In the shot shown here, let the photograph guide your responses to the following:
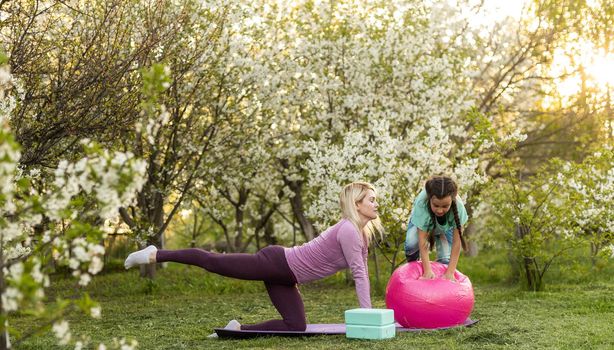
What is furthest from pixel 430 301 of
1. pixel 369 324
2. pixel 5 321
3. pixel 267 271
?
pixel 5 321

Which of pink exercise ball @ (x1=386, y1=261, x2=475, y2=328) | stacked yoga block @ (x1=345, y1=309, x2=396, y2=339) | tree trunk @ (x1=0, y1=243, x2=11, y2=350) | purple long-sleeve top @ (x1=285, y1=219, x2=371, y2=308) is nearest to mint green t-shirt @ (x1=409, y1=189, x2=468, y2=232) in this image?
pink exercise ball @ (x1=386, y1=261, x2=475, y2=328)

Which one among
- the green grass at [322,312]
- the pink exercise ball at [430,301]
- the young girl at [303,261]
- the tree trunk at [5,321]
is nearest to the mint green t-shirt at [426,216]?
the pink exercise ball at [430,301]

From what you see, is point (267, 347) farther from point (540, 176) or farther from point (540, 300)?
point (540, 176)

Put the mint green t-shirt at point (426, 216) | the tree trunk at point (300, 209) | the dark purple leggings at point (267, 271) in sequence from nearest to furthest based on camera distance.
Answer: the dark purple leggings at point (267, 271), the mint green t-shirt at point (426, 216), the tree trunk at point (300, 209)

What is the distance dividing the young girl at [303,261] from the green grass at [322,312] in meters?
0.38

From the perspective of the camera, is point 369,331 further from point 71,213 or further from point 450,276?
point 71,213

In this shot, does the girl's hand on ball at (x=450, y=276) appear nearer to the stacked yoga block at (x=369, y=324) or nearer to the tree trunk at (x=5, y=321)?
the stacked yoga block at (x=369, y=324)

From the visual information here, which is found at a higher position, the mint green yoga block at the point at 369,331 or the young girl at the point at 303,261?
the young girl at the point at 303,261

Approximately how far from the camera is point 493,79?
17.2 meters

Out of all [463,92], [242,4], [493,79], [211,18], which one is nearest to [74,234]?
[211,18]

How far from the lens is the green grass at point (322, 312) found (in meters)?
6.67

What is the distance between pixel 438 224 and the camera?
7832 mm

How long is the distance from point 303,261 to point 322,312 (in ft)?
8.48

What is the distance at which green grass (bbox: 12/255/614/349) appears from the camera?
6.67m
